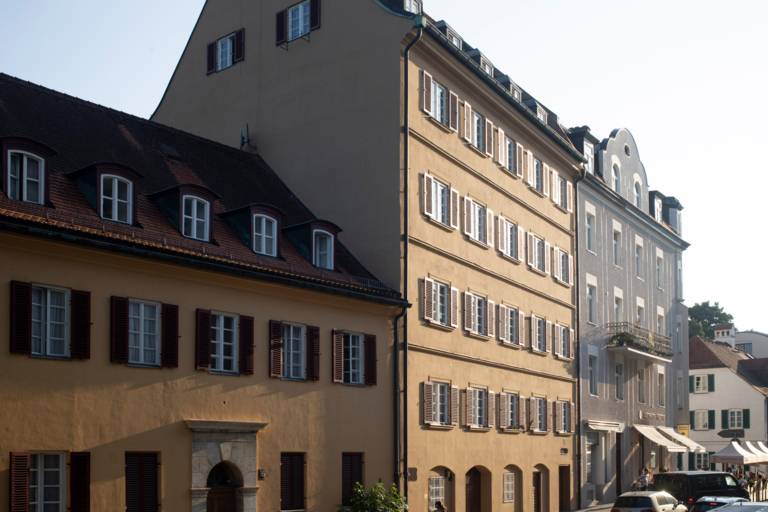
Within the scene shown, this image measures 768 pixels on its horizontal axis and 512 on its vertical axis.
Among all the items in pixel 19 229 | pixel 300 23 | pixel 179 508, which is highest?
pixel 300 23

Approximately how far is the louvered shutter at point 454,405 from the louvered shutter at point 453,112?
8139 mm

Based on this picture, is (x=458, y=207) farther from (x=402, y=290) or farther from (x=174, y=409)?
(x=174, y=409)

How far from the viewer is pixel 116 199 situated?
2372 centimetres

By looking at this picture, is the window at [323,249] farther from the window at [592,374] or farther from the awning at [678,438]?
the awning at [678,438]

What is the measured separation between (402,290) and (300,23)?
9626 millimetres

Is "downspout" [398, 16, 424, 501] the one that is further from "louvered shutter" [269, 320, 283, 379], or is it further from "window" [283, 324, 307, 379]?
"louvered shutter" [269, 320, 283, 379]

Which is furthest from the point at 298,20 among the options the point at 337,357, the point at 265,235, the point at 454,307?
the point at 337,357

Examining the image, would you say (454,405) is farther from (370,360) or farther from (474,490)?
(370,360)

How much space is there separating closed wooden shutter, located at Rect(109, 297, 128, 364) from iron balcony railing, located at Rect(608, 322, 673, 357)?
3070 centimetres

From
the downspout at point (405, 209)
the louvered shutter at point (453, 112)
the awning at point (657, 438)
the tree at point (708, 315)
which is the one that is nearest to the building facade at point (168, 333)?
the downspout at point (405, 209)

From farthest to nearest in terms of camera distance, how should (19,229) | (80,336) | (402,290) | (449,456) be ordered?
(449,456), (402,290), (80,336), (19,229)

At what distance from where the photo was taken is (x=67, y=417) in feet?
69.7

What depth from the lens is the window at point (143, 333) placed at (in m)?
23.0

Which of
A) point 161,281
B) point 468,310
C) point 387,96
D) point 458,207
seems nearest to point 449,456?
point 468,310
